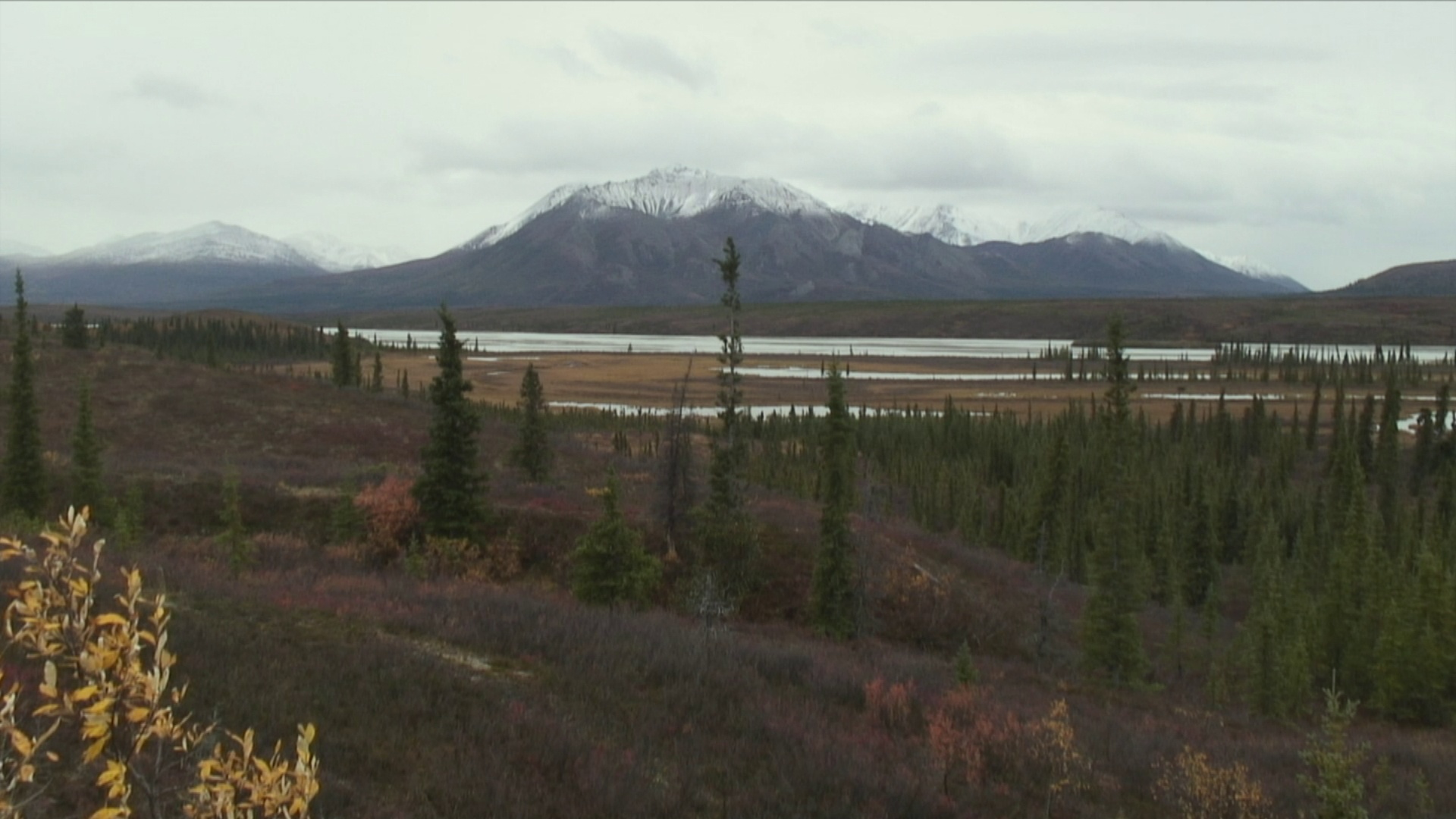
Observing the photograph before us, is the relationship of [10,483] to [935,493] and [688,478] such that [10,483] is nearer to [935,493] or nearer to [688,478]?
[688,478]

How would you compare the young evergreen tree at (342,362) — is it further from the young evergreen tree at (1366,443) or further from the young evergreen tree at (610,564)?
the young evergreen tree at (1366,443)

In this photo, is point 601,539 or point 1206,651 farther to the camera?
point 1206,651

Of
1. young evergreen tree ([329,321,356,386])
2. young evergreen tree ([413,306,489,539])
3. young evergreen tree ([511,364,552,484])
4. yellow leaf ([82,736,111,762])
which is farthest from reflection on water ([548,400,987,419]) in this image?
yellow leaf ([82,736,111,762])

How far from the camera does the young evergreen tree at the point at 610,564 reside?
72.7 feet

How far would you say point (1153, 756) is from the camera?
1370 cm

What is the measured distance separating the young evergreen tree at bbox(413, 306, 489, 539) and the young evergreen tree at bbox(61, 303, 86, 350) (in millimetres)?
57287

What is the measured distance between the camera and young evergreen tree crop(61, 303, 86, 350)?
6912cm

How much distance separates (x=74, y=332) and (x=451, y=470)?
5868 cm

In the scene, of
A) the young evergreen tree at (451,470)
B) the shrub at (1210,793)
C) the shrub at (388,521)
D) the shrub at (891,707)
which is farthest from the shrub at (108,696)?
the shrub at (388,521)

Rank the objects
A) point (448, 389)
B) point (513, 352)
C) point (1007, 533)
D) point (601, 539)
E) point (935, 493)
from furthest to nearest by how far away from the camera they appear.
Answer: point (513, 352) → point (935, 493) → point (1007, 533) → point (448, 389) → point (601, 539)

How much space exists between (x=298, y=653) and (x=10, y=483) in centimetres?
2243

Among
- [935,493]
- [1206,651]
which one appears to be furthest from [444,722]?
[935,493]

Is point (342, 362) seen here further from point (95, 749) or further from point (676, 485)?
point (95, 749)

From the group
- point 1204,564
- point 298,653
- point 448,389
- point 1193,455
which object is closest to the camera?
point 298,653
